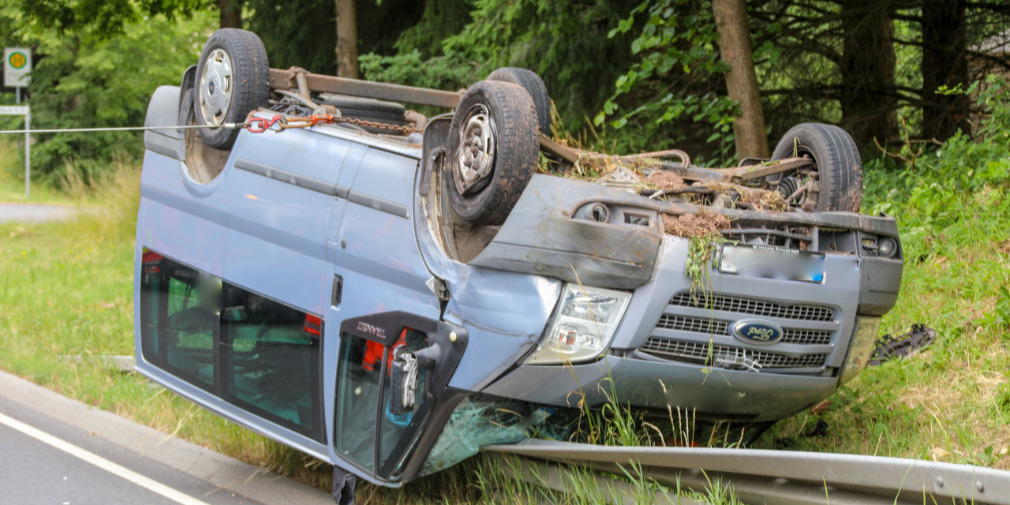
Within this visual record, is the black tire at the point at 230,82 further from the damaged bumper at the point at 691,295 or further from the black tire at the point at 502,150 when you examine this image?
the damaged bumper at the point at 691,295

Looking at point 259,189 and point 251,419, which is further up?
point 259,189

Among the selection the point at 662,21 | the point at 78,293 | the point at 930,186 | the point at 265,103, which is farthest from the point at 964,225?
the point at 78,293

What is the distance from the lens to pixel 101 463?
607cm

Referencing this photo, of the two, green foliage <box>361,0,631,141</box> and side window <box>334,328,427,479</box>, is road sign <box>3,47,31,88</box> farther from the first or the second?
side window <box>334,328,427,479</box>

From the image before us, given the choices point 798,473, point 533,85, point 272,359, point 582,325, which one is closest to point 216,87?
point 272,359

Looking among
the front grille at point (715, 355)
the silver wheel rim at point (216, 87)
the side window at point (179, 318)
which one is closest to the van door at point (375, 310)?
the front grille at point (715, 355)

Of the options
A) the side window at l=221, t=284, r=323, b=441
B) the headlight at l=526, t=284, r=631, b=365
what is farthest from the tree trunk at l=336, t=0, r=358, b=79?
the headlight at l=526, t=284, r=631, b=365

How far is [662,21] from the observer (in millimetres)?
9062

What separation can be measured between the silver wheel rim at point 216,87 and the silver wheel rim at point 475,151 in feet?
6.63

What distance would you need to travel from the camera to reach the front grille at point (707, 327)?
3.67 meters

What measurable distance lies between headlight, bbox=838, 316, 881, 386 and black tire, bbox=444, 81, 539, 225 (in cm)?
158

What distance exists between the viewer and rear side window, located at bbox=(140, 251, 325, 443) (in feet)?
15.4

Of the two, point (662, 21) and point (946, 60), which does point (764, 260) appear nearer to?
point (662, 21)

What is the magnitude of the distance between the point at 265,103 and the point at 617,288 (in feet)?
9.56
